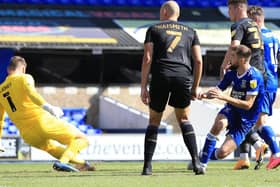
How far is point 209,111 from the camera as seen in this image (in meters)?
24.3

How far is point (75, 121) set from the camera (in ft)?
86.1

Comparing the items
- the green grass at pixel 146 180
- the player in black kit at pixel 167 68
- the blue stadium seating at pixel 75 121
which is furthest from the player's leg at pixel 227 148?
the blue stadium seating at pixel 75 121

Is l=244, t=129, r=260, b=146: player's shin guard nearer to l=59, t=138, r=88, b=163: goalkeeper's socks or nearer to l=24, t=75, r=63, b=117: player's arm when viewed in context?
l=59, t=138, r=88, b=163: goalkeeper's socks

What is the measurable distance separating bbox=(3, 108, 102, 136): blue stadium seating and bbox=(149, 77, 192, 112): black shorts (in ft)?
45.3

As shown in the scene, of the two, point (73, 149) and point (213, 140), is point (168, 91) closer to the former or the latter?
point (213, 140)

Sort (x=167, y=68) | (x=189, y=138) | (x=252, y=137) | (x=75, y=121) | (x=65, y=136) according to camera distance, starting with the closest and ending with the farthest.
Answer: (x=167, y=68)
(x=189, y=138)
(x=65, y=136)
(x=252, y=137)
(x=75, y=121)

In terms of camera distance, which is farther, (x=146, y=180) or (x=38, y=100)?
(x=38, y=100)

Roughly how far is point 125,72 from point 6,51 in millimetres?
3586

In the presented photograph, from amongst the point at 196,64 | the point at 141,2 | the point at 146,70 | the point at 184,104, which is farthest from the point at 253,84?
the point at 141,2

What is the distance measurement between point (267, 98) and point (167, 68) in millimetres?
2202

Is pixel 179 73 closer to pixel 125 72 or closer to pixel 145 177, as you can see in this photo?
pixel 145 177

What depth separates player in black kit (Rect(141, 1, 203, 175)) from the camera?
1145 centimetres

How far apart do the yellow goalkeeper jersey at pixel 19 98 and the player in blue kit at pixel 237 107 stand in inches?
91.2

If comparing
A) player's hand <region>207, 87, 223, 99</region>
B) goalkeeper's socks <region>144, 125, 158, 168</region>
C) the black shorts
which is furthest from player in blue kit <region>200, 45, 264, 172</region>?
goalkeeper's socks <region>144, 125, 158, 168</region>
